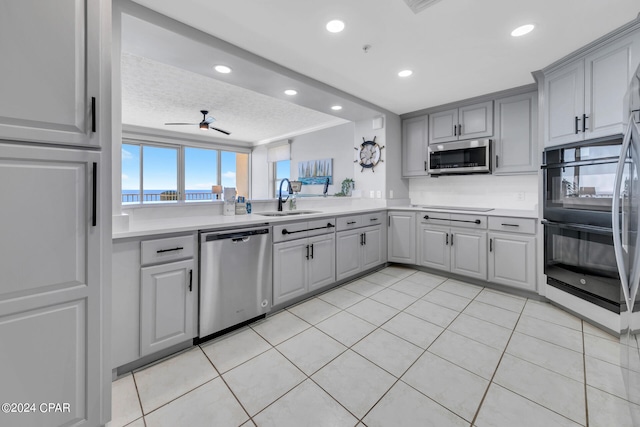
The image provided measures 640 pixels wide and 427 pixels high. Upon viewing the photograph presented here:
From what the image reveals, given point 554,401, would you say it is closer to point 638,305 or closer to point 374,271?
point 638,305

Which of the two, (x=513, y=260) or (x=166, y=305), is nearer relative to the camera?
(x=166, y=305)

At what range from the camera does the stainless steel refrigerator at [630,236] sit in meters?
1.21

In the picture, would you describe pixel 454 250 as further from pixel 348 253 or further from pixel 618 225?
pixel 618 225

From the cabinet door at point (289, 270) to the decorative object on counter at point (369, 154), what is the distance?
2.00 m

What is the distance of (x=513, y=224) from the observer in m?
2.89

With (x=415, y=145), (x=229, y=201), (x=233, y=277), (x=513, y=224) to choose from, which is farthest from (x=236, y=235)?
(x=415, y=145)

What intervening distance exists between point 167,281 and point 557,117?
144 inches

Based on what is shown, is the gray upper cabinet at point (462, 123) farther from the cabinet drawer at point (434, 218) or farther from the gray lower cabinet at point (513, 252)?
the gray lower cabinet at point (513, 252)

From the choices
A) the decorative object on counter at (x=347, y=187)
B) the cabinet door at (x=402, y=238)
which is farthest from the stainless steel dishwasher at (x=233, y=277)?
the decorative object on counter at (x=347, y=187)

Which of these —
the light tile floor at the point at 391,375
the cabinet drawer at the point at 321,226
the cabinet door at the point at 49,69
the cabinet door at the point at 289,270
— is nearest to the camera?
the cabinet door at the point at 49,69

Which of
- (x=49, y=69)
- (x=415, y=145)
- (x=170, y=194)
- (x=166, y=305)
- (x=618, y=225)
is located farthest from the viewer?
(x=170, y=194)

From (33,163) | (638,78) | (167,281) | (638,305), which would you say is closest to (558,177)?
(638,78)

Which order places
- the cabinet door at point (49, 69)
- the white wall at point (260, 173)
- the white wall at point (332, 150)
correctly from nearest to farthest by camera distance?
the cabinet door at point (49, 69), the white wall at point (332, 150), the white wall at point (260, 173)

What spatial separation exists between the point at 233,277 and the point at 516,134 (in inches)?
141
